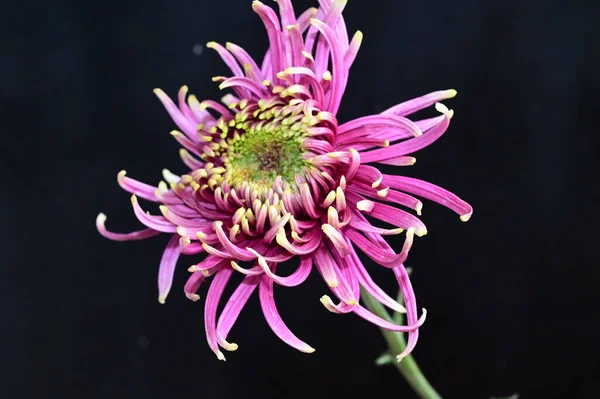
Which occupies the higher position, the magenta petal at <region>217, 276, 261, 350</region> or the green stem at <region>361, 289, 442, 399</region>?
the magenta petal at <region>217, 276, 261, 350</region>

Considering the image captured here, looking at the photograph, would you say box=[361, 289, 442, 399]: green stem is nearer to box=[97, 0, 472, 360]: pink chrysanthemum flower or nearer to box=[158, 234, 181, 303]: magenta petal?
box=[97, 0, 472, 360]: pink chrysanthemum flower

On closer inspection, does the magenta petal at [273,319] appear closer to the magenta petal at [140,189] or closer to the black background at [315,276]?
the magenta petal at [140,189]

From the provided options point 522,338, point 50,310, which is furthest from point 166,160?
point 522,338

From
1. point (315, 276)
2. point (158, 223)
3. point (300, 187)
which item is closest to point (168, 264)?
point (158, 223)

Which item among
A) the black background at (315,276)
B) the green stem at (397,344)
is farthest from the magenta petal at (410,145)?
the black background at (315,276)

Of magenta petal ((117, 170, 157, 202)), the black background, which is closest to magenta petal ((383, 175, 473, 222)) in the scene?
magenta petal ((117, 170, 157, 202))

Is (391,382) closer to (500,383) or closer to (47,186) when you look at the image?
(500,383)
